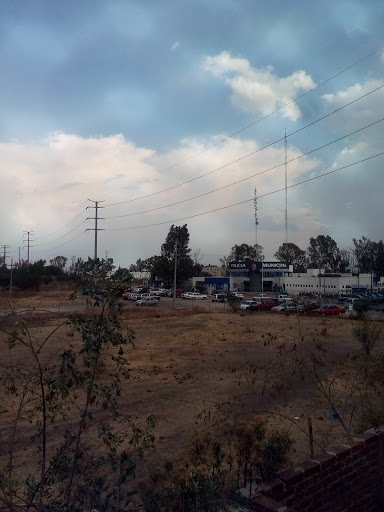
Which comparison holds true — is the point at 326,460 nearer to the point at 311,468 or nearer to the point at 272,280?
the point at 311,468

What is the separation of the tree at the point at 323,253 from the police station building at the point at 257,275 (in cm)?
3137

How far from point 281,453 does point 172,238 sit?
94.3 meters

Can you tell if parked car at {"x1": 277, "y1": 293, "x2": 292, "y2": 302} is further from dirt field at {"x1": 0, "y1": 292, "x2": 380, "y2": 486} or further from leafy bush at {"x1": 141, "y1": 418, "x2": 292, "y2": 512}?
leafy bush at {"x1": 141, "y1": 418, "x2": 292, "y2": 512}

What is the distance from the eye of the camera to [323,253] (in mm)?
123562

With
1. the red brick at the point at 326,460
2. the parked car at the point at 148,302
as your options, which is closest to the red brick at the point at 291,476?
the red brick at the point at 326,460

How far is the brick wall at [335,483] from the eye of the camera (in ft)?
13.7

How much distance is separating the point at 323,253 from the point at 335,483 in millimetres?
123214

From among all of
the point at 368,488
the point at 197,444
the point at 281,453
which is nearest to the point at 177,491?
the point at 197,444

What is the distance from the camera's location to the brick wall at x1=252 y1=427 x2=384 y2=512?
417 cm

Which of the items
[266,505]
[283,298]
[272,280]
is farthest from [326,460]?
[272,280]

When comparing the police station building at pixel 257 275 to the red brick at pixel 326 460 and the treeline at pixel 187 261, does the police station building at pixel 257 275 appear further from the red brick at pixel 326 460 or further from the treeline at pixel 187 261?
the red brick at pixel 326 460

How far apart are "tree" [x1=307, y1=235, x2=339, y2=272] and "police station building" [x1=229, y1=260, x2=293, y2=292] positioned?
31367 mm

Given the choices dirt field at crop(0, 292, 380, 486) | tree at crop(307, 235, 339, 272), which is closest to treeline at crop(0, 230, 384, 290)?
tree at crop(307, 235, 339, 272)

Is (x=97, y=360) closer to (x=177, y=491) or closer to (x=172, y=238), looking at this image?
(x=177, y=491)
